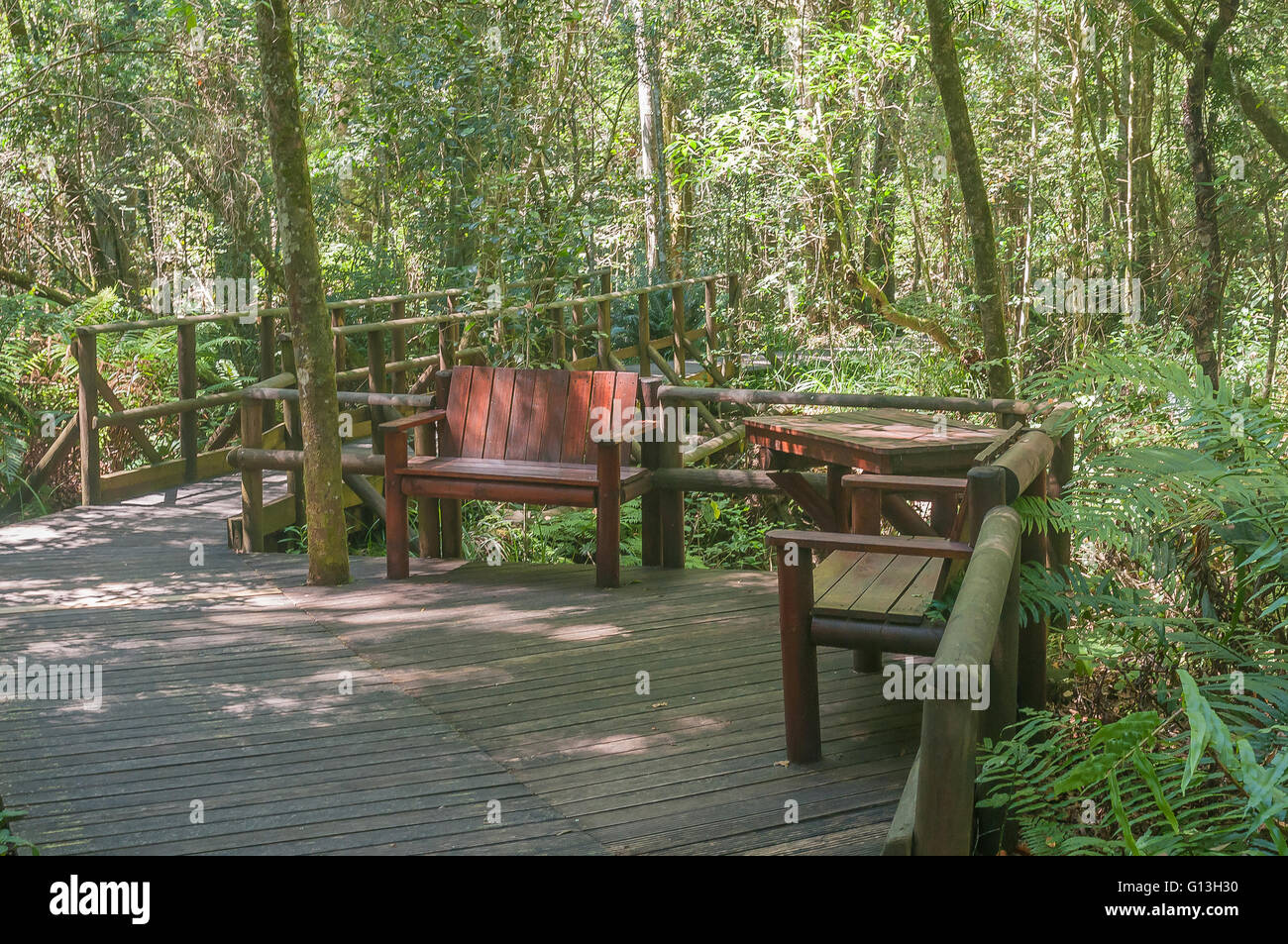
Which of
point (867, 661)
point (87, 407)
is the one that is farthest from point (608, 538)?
point (87, 407)

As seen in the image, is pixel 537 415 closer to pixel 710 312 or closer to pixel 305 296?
pixel 305 296

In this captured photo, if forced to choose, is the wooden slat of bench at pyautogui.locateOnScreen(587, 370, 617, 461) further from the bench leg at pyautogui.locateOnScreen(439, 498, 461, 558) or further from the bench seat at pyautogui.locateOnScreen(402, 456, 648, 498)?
the bench leg at pyautogui.locateOnScreen(439, 498, 461, 558)

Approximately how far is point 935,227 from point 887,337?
314 centimetres

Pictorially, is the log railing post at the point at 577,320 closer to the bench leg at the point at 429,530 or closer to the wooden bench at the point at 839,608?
the bench leg at the point at 429,530

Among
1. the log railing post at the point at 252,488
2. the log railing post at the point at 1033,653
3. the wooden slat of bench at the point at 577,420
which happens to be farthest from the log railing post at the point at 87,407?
the log railing post at the point at 1033,653

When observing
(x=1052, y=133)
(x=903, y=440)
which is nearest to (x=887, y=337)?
(x=1052, y=133)

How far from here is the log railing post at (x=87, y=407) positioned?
7895 millimetres

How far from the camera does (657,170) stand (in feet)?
54.9

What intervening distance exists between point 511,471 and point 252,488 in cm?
177

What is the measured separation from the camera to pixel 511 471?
19.9 ft

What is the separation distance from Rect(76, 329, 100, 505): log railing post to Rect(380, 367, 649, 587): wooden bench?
277 centimetres

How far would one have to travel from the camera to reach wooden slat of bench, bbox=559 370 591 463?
6398 mm
